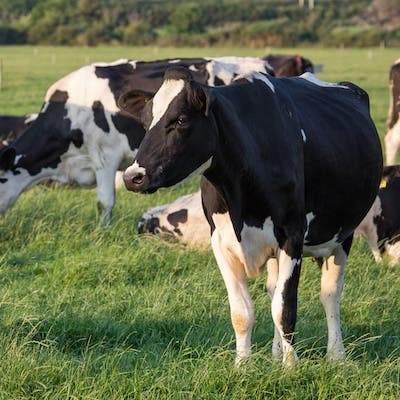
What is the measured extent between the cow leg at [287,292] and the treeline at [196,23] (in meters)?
64.3

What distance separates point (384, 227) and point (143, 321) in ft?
11.2

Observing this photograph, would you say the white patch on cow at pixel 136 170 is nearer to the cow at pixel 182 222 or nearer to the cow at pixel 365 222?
the cow at pixel 365 222

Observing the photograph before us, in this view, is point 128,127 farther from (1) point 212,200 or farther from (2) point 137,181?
(2) point 137,181

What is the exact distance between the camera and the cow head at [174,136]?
5059 mm

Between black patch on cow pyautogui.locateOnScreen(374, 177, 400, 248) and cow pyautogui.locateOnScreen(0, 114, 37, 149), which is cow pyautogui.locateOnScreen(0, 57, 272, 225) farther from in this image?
cow pyautogui.locateOnScreen(0, 114, 37, 149)

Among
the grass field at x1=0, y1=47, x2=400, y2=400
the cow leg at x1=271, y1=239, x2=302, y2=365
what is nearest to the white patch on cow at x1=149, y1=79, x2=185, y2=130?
the cow leg at x1=271, y1=239, x2=302, y2=365

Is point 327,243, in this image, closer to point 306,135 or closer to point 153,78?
point 306,135

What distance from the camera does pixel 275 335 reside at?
6195 mm

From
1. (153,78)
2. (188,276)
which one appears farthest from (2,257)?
(153,78)

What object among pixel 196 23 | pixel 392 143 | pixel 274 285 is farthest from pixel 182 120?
pixel 196 23

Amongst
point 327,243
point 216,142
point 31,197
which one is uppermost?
point 216,142

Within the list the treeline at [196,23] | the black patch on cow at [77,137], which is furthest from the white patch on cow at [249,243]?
the treeline at [196,23]

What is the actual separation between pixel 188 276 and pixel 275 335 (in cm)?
207

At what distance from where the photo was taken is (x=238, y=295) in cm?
594
